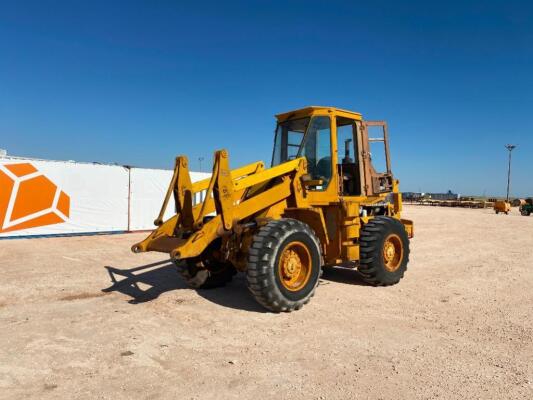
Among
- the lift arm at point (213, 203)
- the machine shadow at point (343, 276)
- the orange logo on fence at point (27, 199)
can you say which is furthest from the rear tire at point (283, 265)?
the orange logo on fence at point (27, 199)

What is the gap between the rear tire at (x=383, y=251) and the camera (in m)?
7.13

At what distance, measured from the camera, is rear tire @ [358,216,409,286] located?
713cm

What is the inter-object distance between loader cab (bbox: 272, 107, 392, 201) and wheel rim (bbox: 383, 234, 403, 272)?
969mm

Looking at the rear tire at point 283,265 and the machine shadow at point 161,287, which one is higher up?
the rear tire at point 283,265

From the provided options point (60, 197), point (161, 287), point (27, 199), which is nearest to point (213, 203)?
point (161, 287)

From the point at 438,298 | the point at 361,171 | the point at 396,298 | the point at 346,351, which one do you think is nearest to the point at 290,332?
the point at 346,351

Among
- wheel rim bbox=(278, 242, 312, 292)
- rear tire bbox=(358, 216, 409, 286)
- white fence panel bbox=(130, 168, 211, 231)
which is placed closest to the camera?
wheel rim bbox=(278, 242, 312, 292)

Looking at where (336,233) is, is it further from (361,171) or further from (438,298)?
(438,298)

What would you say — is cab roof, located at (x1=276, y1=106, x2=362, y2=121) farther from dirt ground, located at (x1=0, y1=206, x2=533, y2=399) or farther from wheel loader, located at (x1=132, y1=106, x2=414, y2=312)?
dirt ground, located at (x1=0, y1=206, x2=533, y2=399)

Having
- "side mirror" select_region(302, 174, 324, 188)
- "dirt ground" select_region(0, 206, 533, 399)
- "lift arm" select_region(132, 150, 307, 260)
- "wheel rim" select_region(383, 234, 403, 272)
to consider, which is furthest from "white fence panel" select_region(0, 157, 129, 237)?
"wheel rim" select_region(383, 234, 403, 272)

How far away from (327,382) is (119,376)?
6.22ft

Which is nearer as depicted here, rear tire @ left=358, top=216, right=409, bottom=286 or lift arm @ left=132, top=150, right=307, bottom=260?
lift arm @ left=132, top=150, right=307, bottom=260

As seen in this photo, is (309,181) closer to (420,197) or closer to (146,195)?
(146,195)

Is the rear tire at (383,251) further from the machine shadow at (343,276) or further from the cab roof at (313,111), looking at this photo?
the cab roof at (313,111)
